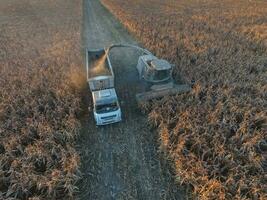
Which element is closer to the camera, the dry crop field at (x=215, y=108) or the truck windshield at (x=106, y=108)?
the dry crop field at (x=215, y=108)

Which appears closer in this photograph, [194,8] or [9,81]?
[9,81]

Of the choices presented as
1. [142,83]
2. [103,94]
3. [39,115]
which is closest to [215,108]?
[142,83]

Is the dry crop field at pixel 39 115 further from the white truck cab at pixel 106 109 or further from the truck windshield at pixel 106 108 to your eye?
the truck windshield at pixel 106 108

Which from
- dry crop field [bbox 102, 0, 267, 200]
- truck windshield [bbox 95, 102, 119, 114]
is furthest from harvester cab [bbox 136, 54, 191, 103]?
truck windshield [bbox 95, 102, 119, 114]

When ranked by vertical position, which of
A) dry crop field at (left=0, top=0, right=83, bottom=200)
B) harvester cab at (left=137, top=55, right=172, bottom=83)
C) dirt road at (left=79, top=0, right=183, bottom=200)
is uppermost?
harvester cab at (left=137, top=55, right=172, bottom=83)

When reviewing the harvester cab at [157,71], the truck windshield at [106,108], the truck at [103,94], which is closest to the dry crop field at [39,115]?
the truck at [103,94]

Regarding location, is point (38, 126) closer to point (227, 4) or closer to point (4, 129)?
point (4, 129)

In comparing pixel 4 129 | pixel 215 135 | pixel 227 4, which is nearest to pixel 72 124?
pixel 4 129

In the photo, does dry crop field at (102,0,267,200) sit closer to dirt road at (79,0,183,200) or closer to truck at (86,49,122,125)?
dirt road at (79,0,183,200)
